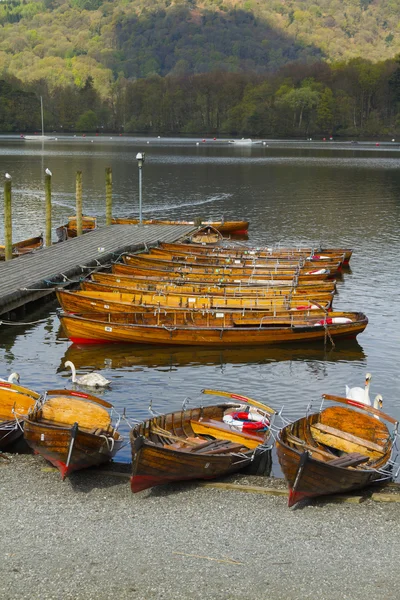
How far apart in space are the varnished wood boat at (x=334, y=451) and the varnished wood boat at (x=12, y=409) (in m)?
6.64

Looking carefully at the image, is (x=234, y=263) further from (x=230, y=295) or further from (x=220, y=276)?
(x=230, y=295)

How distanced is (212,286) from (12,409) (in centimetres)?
1650

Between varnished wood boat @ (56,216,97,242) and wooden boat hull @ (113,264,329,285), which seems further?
varnished wood boat @ (56,216,97,242)

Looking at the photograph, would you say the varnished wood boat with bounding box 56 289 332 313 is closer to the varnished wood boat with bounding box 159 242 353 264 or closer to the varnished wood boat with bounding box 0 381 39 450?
the varnished wood boat with bounding box 0 381 39 450

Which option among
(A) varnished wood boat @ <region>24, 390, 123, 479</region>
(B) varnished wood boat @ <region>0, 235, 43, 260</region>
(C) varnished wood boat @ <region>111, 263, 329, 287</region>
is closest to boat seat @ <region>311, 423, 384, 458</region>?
(A) varnished wood boat @ <region>24, 390, 123, 479</region>

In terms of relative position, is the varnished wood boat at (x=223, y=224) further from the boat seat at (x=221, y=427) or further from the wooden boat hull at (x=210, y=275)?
the boat seat at (x=221, y=427)

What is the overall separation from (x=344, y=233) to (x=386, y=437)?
45.3 metres

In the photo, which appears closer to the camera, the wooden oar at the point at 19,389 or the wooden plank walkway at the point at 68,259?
the wooden oar at the point at 19,389

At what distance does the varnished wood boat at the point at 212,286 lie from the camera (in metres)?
36.0

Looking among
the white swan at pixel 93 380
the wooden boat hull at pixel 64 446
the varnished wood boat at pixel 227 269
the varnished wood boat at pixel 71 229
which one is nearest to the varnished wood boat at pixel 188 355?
the white swan at pixel 93 380

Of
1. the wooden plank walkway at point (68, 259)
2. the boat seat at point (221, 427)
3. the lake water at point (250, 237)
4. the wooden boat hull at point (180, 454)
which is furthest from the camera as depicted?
the wooden plank walkway at point (68, 259)

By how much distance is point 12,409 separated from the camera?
70.8 feet

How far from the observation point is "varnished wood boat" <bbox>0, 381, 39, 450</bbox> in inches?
828

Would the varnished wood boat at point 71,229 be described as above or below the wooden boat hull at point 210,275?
below
